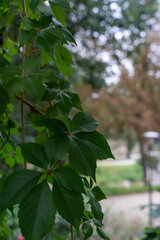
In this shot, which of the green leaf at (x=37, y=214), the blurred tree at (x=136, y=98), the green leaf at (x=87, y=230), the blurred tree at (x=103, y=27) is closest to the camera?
the green leaf at (x=37, y=214)

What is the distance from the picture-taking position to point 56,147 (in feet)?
0.81

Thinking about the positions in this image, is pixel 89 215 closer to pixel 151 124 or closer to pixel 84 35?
pixel 84 35

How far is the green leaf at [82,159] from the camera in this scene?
0.84ft

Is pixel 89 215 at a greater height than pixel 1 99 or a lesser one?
lesser

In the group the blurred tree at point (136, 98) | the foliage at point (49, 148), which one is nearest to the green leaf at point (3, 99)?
the foliage at point (49, 148)

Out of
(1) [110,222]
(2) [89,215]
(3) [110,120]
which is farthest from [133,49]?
(3) [110,120]

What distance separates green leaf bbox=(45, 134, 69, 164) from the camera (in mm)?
241

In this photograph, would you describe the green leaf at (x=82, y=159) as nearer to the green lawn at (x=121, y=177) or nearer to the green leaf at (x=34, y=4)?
the green leaf at (x=34, y=4)

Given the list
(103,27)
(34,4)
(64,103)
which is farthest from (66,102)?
(103,27)

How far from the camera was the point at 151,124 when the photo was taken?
8.40 meters

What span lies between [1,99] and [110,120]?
26.6 ft

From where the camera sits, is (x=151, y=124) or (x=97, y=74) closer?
(x=97, y=74)

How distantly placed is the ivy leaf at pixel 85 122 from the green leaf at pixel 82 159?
19 mm

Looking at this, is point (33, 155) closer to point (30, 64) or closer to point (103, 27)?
point (30, 64)
